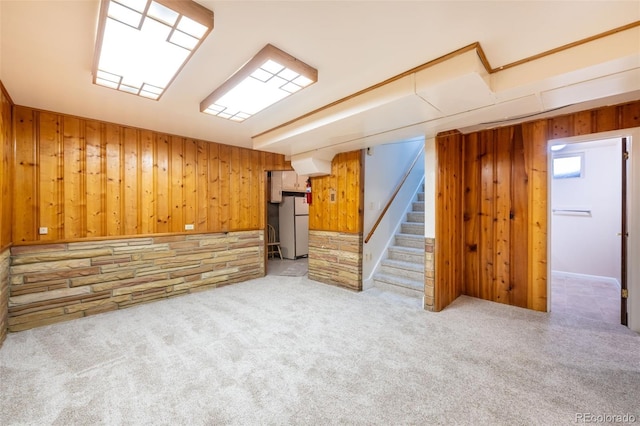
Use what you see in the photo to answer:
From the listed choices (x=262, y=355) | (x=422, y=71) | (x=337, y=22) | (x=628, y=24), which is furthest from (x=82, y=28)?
(x=628, y=24)

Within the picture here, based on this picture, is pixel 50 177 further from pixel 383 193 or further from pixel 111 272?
pixel 383 193

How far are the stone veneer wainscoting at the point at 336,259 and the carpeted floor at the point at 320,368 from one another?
944 mm

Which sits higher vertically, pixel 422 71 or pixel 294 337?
pixel 422 71

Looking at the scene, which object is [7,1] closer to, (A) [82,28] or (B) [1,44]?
(A) [82,28]

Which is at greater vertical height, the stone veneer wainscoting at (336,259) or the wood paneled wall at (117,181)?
the wood paneled wall at (117,181)

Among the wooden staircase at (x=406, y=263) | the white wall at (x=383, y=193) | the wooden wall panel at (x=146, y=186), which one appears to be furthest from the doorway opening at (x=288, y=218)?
the wooden wall panel at (x=146, y=186)

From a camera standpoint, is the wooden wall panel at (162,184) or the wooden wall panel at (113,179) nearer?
the wooden wall panel at (113,179)

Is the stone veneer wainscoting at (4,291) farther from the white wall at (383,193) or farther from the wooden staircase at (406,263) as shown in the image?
the wooden staircase at (406,263)

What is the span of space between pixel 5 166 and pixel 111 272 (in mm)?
A: 1545

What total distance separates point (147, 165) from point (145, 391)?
2953mm

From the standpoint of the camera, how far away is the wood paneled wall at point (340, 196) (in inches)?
→ 165

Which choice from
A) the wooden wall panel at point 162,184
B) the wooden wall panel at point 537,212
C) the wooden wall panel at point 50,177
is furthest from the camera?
the wooden wall panel at point 162,184

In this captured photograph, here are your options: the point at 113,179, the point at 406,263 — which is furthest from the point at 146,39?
the point at 406,263

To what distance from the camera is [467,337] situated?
264cm
